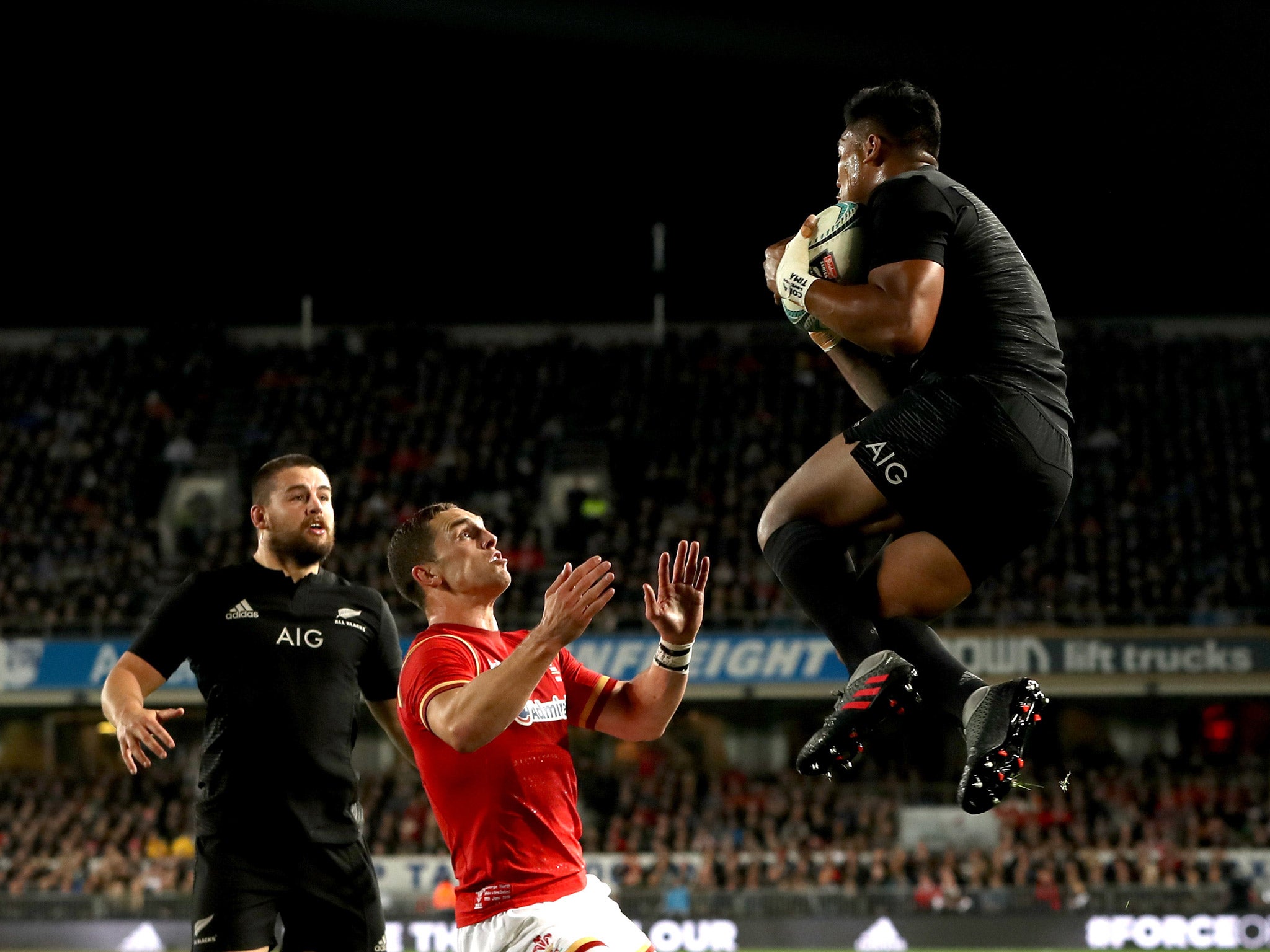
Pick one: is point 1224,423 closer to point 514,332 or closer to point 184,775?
point 514,332

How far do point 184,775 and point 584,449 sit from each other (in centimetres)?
905

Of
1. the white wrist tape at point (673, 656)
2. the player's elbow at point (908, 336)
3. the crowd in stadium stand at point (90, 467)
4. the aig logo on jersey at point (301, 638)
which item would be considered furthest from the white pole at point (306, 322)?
the player's elbow at point (908, 336)

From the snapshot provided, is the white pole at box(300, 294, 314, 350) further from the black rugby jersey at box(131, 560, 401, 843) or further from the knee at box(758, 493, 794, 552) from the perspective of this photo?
the knee at box(758, 493, 794, 552)

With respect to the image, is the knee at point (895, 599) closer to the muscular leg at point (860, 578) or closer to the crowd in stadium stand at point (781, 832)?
the muscular leg at point (860, 578)

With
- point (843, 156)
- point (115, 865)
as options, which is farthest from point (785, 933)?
point (843, 156)

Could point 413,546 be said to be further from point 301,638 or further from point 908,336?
point 908,336

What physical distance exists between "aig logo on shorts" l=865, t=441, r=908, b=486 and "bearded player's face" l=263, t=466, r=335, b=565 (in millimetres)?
2549

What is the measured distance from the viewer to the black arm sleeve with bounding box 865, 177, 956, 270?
11.9 feet

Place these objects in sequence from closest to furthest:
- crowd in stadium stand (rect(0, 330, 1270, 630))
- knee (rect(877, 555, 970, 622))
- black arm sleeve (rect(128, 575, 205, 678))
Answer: knee (rect(877, 555, 970, 622)) < black arm sleeve (rect(128, 575, 205, 678)) < crowd in stadium stand (rect(0, 330, 1270, 630))

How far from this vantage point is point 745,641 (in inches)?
845

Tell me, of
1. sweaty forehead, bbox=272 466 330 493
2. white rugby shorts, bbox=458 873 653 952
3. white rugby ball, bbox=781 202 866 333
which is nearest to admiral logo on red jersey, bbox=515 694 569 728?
white rugby shorts, bbox=458 873 653 952

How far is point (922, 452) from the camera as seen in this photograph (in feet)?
12.2

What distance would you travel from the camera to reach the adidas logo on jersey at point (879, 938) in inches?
639

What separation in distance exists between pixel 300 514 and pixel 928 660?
8.95ft
